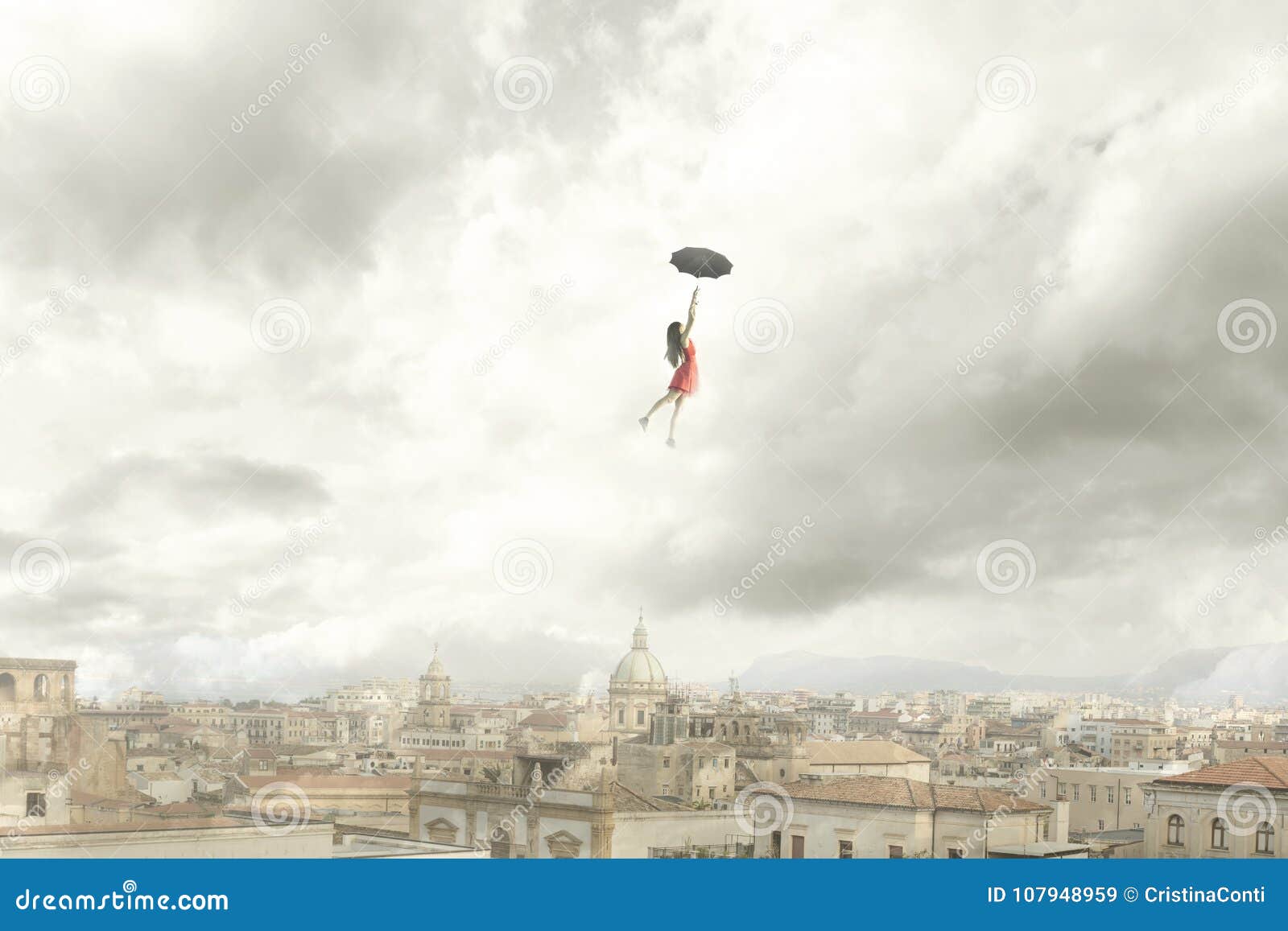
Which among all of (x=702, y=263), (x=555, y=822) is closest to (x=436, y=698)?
(x=555, y=822)

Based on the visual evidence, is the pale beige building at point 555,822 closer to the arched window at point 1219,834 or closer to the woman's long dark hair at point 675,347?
the arched window at point 1219,834

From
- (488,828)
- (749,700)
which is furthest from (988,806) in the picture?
(749,700)

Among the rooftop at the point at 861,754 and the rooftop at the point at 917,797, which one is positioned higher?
the rooftop at the point at 917,797

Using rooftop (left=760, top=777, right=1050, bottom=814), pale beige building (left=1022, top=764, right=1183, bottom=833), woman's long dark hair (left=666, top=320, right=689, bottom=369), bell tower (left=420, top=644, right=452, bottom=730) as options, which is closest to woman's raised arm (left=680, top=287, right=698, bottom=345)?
woman's long dark hair (left=666, top=320, right=689, bottom=369)

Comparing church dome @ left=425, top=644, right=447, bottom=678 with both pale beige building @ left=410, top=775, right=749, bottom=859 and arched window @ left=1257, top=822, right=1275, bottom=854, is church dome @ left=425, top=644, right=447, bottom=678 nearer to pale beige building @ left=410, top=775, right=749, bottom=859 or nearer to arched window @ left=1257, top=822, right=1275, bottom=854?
pale beige building @ left=410, top=775, right=749, bottom=859

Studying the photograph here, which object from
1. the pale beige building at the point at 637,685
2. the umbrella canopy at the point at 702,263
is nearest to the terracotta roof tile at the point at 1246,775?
the umbrella canopy at the point at 702,263

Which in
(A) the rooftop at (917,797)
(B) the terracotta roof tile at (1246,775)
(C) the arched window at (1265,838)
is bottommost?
(A) the rooftop at (917,797)

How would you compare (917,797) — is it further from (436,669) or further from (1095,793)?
(436,669)
